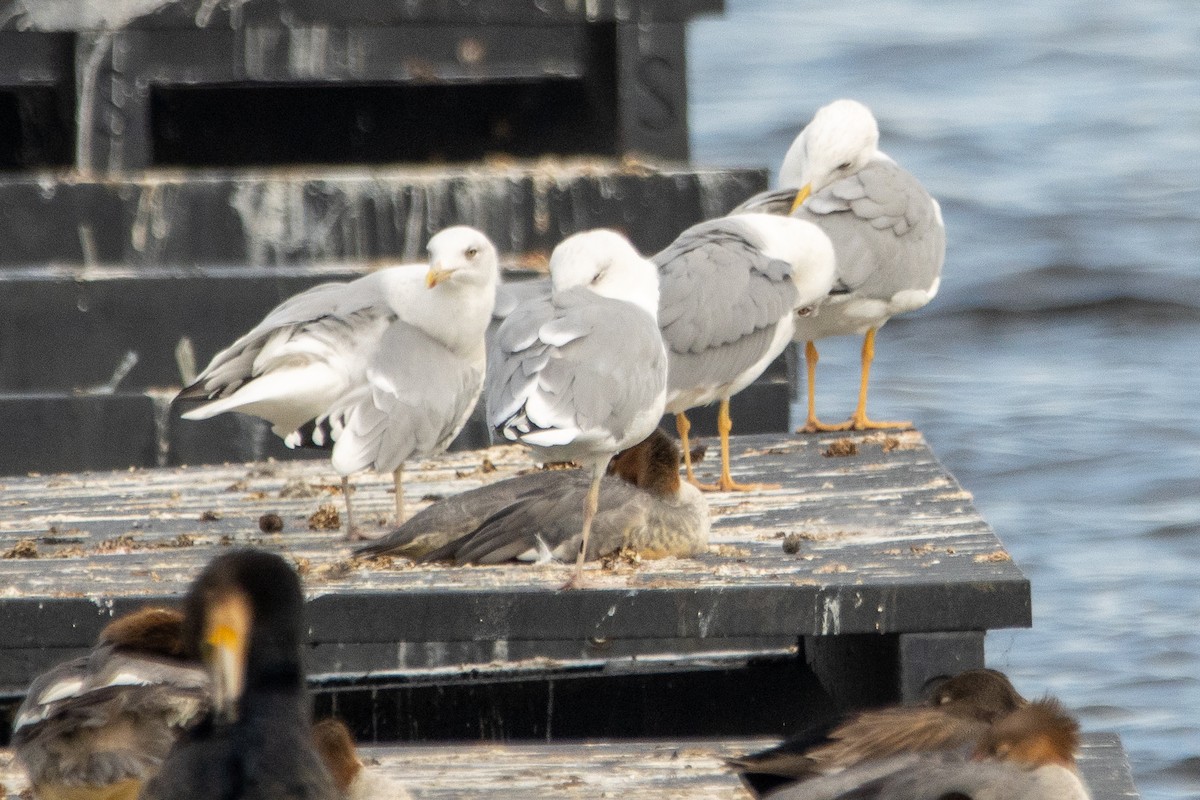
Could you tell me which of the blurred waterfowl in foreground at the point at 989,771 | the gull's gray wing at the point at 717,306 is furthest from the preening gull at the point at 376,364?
the blurred waterfowl in foreground at the point at 989,771

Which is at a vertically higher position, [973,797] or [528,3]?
[528,3]

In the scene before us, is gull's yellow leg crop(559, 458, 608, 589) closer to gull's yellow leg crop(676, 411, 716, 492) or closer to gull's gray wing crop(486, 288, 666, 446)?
gull's gray wing crop(486, 288, 666, 446)

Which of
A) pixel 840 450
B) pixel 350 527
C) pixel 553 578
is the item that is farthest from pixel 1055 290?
pixel 553 578

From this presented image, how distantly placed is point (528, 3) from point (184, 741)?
6.30 meters

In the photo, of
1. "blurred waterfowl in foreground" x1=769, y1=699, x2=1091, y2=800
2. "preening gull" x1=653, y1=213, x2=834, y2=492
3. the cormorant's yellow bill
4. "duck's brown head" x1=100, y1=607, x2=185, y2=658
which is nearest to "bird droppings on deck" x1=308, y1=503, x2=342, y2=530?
"preening gull" x1=653, y1=213, x2=834, y2=492

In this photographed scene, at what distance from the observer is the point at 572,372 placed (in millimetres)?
5164

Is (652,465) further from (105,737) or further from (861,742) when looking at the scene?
(105,737)

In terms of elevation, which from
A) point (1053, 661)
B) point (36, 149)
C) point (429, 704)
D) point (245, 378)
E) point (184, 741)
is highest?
point (36, 149)

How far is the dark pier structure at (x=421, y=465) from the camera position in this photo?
5.19 m

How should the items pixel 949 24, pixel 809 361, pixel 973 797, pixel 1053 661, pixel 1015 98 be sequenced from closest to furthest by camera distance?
pixel 973 797 → pixel 809 361 → pixel 1053 661 → pixel 1015 98 → pixel 949 24

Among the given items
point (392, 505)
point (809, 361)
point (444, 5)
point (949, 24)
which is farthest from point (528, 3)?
point (949, 24)

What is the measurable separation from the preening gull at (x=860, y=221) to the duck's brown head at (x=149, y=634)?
128 inches

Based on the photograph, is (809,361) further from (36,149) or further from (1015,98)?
(1015,98)

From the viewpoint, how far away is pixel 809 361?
26.5 feet
